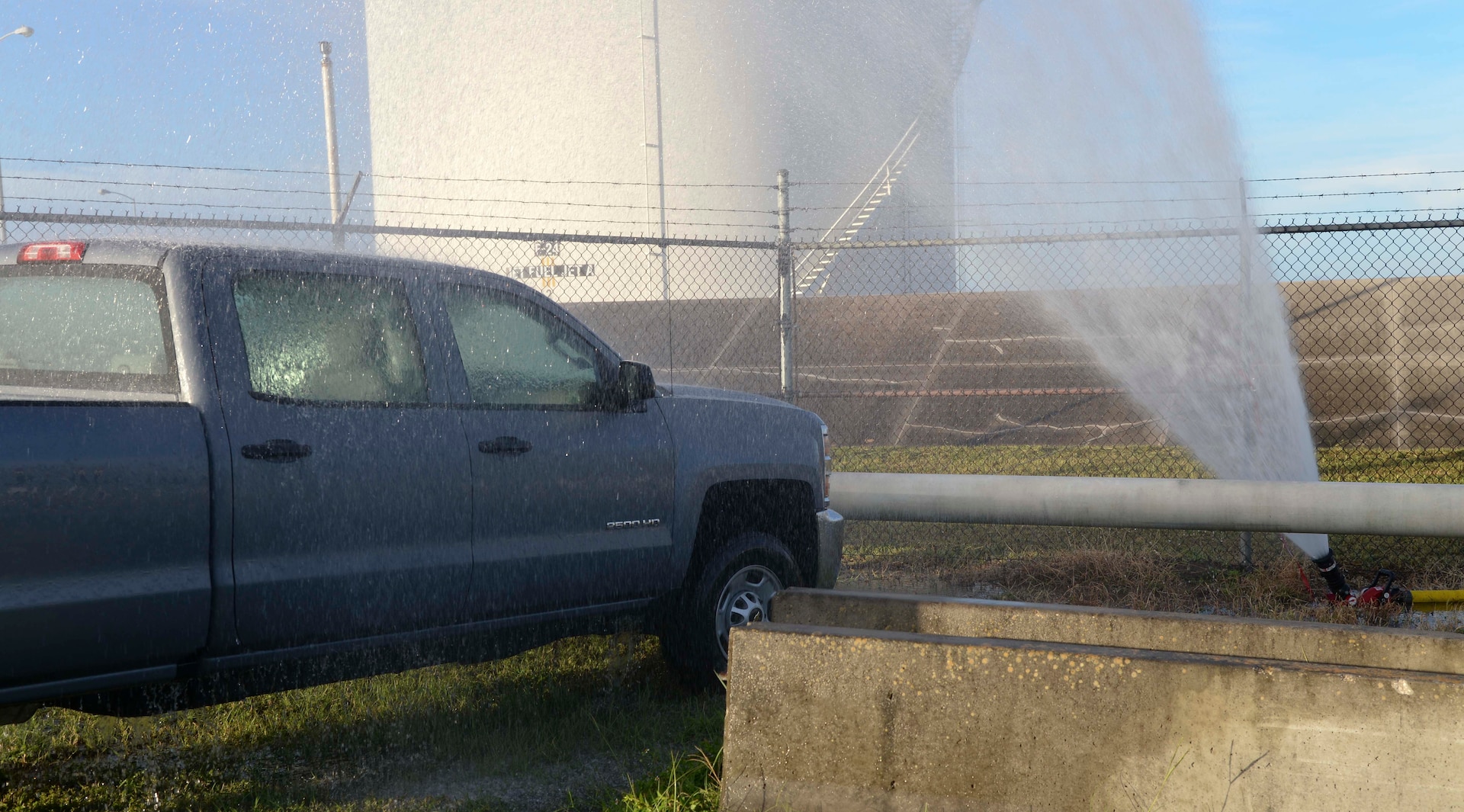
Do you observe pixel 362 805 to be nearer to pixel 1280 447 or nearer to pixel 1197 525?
pixel 1197 525

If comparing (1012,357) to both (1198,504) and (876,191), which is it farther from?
(1198,504)

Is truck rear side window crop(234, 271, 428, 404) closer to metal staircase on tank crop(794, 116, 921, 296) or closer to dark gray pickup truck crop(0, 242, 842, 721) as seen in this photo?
dark gray pickup truck crop(0, 242, 842, 721)

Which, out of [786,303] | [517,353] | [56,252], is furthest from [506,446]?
[786,303]

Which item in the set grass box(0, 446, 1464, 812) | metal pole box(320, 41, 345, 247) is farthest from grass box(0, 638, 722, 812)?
metal pole box(320, 41, 345, 247)

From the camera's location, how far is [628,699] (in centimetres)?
560

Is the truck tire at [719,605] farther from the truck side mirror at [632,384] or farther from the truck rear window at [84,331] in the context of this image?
the truck rear window at [84,331]

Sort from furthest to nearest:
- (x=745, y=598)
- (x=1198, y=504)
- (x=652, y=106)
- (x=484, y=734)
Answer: (x=652, y=106), (x=1198, y=504), (x=745, y=598), (x=484, y=734)

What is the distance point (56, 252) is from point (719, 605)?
9.96ft

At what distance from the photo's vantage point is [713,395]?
19.4 feet

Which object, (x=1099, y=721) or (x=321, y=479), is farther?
(x=321, y=479)

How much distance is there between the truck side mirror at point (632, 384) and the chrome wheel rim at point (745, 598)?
1.00 m

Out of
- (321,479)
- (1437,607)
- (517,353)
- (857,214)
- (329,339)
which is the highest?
(857,214)

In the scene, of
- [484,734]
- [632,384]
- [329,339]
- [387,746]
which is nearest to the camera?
[329,339]

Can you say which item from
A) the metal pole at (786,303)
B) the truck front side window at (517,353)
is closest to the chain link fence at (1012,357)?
the metal pole at (786,303)
